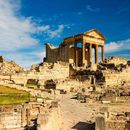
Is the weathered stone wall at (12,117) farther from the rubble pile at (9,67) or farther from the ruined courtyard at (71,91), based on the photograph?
the rubble pile at (9,67)

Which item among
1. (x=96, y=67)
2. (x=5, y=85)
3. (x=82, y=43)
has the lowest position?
(x=5, y=85)

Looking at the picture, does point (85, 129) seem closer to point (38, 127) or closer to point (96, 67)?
point (38, 127)

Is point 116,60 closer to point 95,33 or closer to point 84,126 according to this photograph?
point 95,33

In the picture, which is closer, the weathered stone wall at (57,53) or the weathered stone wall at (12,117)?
the weathered stone wall at (12,117)

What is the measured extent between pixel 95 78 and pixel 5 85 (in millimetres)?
16205

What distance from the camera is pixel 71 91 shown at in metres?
42.0

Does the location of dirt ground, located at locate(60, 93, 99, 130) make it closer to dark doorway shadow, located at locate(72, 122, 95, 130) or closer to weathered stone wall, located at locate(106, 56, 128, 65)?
dark doorway shadow, located at locate(72, 122, 95, 130)

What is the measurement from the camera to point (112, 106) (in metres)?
29.5

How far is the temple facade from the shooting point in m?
65.4

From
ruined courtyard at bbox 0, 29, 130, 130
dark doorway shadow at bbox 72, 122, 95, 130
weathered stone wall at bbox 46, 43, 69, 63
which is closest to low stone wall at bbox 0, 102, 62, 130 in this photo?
ruined courtyard at bbox 0, 29, 130, 130

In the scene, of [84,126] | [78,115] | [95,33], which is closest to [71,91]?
[78,115]

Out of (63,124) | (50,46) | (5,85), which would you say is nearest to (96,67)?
(50,46)

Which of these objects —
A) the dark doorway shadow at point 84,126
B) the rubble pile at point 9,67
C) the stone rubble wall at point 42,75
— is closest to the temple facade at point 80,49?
the stone rubble wall at point 42,75

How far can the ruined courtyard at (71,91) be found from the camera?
2038 cm
